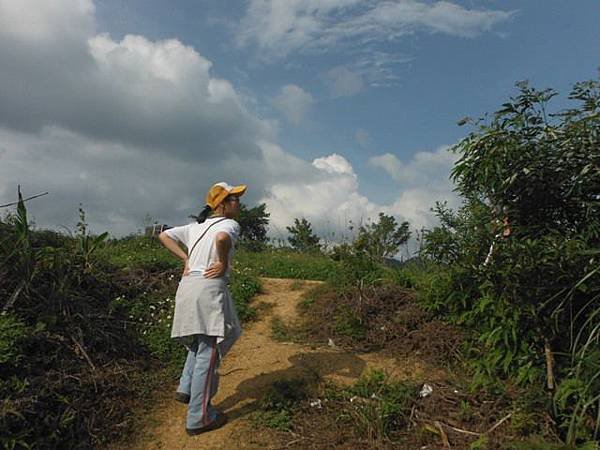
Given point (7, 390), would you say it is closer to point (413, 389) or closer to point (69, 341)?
point (69, 341)

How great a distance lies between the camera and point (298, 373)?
471cm

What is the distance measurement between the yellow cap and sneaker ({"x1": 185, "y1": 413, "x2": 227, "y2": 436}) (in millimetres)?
1657

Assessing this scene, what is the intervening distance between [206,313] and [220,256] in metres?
0.44

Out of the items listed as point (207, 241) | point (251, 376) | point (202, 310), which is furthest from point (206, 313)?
point (251, 376)

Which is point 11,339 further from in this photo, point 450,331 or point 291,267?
point 291,267

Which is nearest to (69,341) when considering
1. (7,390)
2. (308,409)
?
(7,390)

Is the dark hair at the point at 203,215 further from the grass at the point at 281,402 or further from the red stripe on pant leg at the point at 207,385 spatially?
the grass at the point at 281,402

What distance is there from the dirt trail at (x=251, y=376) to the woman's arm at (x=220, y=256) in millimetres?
1218

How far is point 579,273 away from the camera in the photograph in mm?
3799

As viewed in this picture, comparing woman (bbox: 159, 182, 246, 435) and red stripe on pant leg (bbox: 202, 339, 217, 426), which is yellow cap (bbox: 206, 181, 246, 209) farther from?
red stripe on pant leg (bbox: 202, 339, 217, 426)

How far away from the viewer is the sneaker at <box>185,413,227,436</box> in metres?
3.74

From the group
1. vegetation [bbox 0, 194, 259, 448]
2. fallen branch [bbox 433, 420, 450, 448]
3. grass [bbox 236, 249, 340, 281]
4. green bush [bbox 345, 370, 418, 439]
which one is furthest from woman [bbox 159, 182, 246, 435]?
grass [bbox 236, 249, 340, 281]

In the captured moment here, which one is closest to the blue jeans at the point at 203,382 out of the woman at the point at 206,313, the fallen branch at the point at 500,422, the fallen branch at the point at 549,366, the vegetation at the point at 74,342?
the woman at the point at 206,313

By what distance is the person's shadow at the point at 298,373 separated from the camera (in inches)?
167
